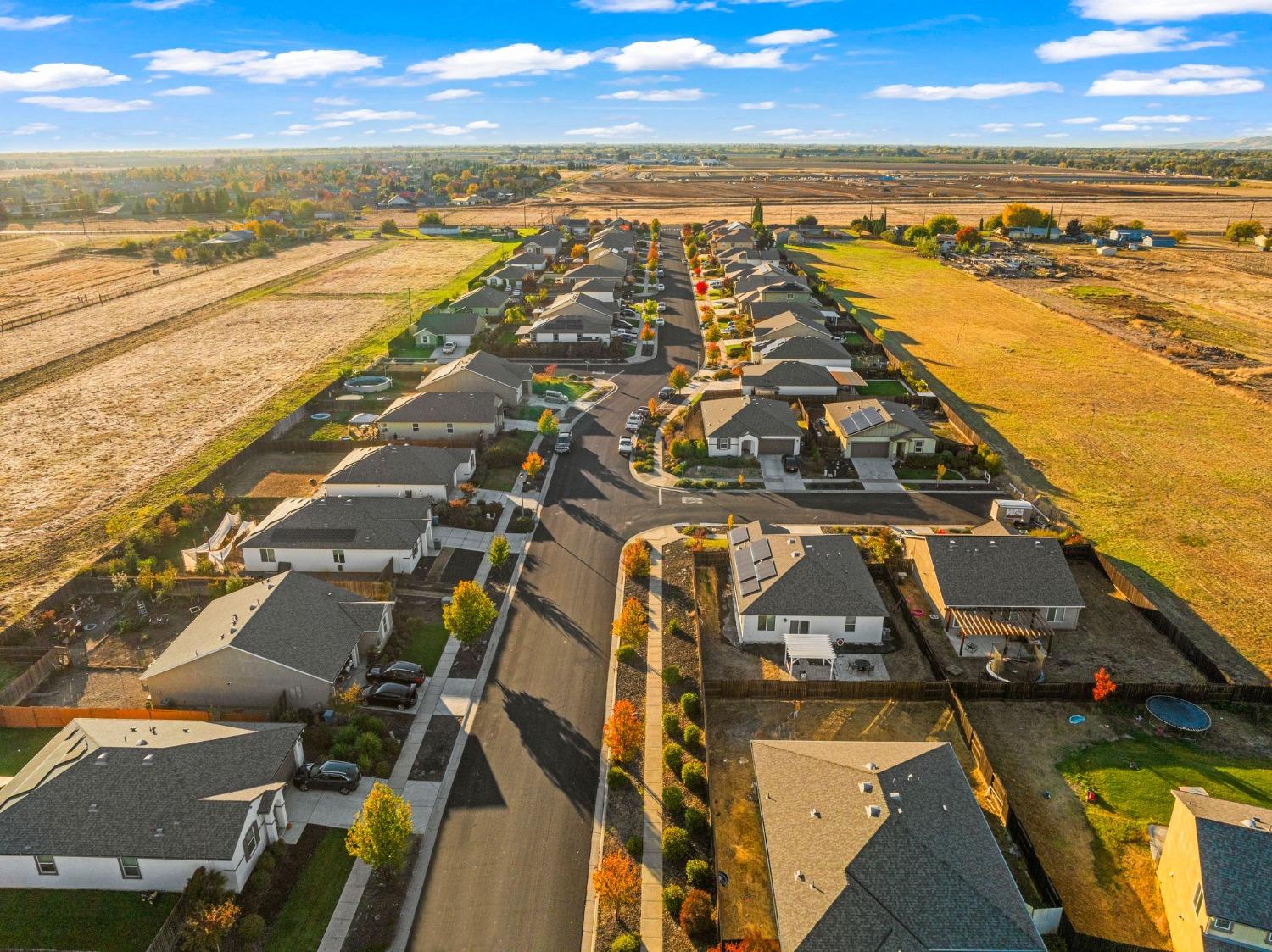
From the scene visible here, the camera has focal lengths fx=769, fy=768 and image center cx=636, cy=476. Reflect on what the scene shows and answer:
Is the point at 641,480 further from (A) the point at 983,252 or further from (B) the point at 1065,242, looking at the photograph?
(B) the point at 1065,242

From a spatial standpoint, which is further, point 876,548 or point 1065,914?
point 876,548

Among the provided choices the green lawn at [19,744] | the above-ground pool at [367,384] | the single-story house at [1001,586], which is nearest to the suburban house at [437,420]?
the above-ground pool at [367,384]

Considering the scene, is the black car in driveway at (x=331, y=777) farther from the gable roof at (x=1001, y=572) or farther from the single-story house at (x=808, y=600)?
the gable roof at (x=1001, y=572)

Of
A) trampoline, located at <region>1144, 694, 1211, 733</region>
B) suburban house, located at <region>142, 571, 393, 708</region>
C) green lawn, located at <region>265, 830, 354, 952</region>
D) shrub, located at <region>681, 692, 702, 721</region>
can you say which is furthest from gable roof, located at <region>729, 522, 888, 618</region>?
green lawn, located at <region>265, 830, 354, 952</region>

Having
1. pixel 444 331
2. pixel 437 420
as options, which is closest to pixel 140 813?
pixel 437 420

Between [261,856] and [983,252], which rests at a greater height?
[983,252]

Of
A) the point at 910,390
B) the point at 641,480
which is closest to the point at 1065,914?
the point at 641,480
